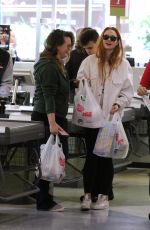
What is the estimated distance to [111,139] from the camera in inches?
208

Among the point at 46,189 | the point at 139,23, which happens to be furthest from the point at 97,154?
the point at 139,23

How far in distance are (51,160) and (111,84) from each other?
2.59 feet

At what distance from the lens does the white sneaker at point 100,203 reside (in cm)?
547

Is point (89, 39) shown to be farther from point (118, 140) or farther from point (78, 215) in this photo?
point (78, 215)

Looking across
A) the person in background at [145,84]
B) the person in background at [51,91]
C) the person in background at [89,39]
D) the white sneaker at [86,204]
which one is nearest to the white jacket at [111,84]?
the person in background at [51,91]

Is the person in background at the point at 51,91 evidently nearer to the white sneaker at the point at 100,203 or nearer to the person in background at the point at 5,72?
the white sneaker at the point at 100,203

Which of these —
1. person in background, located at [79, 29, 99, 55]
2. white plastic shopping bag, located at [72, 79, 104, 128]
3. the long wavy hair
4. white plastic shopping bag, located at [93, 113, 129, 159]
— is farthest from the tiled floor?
person in background, located at [79, 29, 99, 55]

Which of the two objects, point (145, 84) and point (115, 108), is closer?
point (145, 84)

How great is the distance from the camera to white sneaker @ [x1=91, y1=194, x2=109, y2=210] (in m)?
5.47

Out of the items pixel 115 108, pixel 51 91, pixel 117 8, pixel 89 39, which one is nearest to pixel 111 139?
pixel 115 108

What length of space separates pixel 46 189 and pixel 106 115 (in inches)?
29.6

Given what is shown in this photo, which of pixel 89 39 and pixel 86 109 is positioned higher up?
pixel 89 39

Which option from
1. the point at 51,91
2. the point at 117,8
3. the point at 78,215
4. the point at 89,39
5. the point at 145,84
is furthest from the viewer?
the point at 117,8

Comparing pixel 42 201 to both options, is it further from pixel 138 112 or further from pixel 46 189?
pixel 138 112
